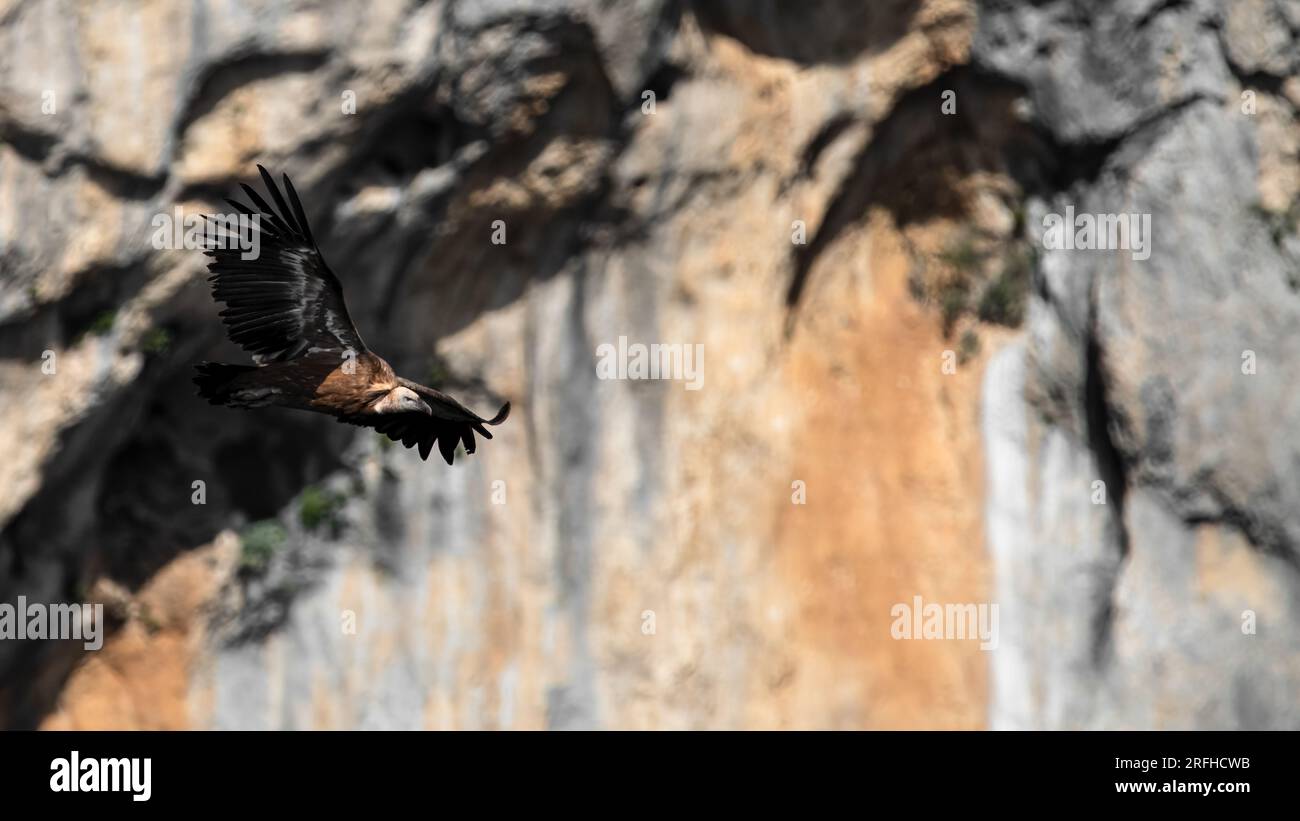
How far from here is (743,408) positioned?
46.6 feet

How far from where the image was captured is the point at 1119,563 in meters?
14.3

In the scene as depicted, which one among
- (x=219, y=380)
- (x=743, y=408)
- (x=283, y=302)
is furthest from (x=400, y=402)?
(x=743, y=408)

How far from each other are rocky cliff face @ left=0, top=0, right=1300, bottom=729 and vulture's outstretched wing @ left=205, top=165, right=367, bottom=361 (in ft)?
11.4

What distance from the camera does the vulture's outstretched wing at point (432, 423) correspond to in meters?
8.79

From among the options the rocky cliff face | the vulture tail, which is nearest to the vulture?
the vulture tail

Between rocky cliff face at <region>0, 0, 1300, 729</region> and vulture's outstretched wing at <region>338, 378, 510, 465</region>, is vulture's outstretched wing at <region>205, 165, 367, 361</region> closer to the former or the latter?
vulture's outstretched wing at <region>338, 378, 510, 465</region>

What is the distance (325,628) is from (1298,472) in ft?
21.5

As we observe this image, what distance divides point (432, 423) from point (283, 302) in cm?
99

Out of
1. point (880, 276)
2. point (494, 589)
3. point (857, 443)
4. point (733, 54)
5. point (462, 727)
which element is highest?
point (733, 54)

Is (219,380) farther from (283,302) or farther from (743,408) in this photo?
(743,408)

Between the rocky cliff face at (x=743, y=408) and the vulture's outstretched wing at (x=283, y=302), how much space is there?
137 inches

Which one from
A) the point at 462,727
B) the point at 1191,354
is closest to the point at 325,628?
the point at 462,727

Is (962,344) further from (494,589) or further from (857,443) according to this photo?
(494,589)

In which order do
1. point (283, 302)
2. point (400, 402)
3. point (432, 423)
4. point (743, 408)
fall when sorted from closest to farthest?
point (283, 302) < point (400, 402) < point (432, 423) < point (743, 408)
